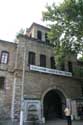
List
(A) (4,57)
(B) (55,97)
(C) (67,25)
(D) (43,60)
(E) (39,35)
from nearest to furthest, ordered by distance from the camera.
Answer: (C) (67,25) → (A) (4,57) → (D) (43,60) → (B) (55,97) → (E) (39,35)

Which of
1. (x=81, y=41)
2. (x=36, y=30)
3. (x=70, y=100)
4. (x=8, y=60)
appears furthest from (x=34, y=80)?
(x=36, y=30)

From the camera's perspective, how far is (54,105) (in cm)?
1903

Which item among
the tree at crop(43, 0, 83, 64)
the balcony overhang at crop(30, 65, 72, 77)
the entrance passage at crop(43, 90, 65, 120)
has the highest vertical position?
the tree at crop(43, 0, 83, 64)

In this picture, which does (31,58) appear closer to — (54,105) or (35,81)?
(35,81)

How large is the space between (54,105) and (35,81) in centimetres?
512

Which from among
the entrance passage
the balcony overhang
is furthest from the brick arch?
the balcony overhang

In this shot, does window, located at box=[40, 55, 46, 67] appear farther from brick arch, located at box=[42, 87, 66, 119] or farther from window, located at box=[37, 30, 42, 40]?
window, located at box=[37, 30, 42, 40]

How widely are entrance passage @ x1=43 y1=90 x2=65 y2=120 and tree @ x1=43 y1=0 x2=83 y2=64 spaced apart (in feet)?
18.4

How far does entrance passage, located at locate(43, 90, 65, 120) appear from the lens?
17797mm

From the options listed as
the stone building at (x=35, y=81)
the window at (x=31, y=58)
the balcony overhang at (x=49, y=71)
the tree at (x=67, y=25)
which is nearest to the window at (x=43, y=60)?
the stone building at (x=35, y=81)

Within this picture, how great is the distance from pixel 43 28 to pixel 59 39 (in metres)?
7.19

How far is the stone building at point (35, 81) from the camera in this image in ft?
48.6

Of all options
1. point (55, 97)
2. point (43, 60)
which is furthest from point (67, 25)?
point (55, 97)

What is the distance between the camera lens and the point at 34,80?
635 inches
